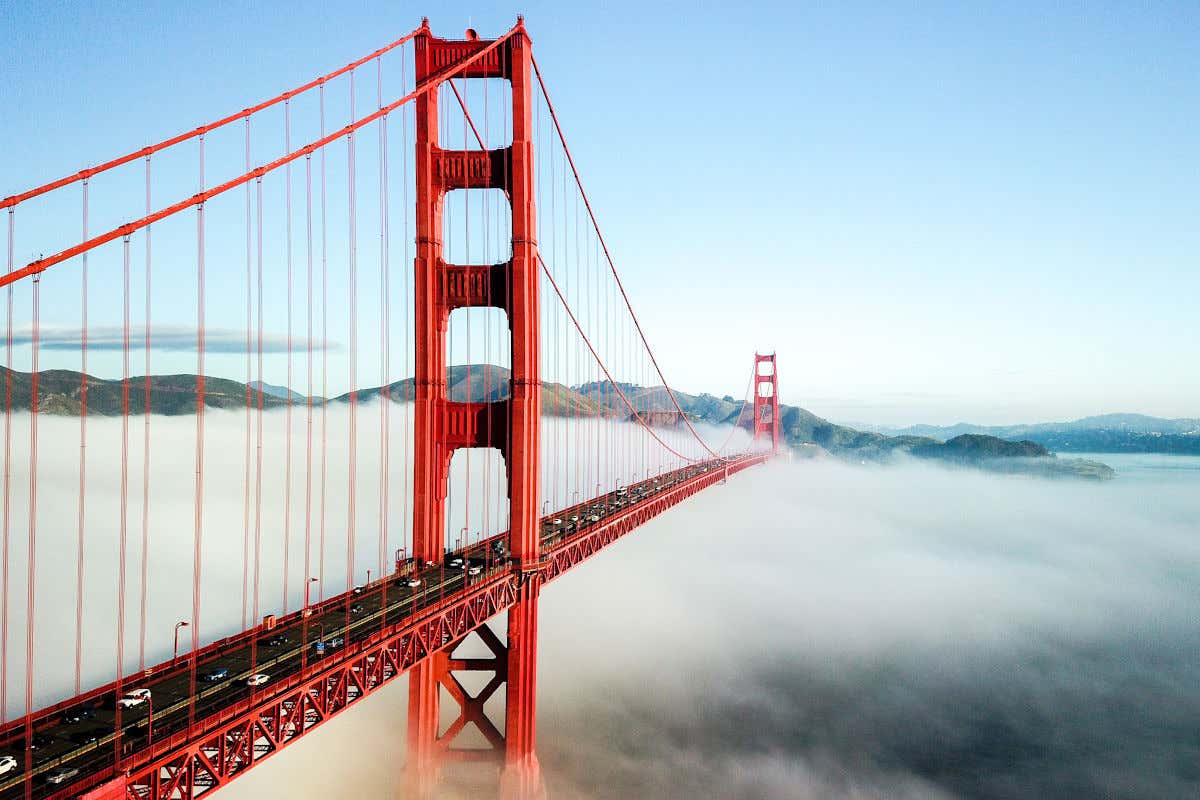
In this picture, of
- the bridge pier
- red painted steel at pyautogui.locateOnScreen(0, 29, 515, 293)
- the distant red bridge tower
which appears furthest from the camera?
the distant red bridge tower

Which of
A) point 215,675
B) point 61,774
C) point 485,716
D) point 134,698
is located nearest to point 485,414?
point 485,716

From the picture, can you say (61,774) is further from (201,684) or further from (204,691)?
(201,684)

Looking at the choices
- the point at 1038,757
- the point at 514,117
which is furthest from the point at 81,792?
the point at 1038,757

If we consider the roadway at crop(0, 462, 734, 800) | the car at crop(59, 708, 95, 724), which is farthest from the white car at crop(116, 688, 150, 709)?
the car at crop(59, 708, 95, 724)

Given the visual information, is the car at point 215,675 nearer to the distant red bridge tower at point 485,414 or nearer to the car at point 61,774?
the car at point 61,774

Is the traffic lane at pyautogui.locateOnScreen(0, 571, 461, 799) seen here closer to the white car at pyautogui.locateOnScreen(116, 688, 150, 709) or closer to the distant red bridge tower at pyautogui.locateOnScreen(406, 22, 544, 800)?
the white car at pyautogui.locateOnScreen(116, 688, 150, 709)
